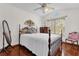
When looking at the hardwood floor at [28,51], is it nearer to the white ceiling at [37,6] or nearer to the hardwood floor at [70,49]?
the hardwood floor at [70,49]

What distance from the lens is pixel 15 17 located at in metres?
1.78

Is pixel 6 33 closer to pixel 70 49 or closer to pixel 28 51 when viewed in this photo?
pixel 28 51

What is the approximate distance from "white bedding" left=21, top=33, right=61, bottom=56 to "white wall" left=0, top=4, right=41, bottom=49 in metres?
0.14

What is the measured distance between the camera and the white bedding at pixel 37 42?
176 centimetres

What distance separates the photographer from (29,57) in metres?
1.84

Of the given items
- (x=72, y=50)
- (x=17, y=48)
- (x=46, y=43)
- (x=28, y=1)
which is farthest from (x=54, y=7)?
(x=17, y=48)

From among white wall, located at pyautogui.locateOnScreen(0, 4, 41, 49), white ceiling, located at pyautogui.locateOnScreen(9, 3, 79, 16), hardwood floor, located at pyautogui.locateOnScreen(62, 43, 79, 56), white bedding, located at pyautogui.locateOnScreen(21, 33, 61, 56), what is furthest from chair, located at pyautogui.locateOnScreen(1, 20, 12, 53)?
hardwood floor, located at pyautogui.locateOnScreen(62, 43, 79, 56)

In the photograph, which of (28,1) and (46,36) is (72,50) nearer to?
(46,36)

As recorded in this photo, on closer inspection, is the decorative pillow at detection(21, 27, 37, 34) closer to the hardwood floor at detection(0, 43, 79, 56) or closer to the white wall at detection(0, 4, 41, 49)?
the white wall at detection(0, 4, 41, 49)

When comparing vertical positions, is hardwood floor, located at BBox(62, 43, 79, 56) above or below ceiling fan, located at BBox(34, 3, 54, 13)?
below

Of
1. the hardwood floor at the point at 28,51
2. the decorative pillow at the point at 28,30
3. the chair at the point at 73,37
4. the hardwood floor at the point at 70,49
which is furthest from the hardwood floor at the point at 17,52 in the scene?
the chair at the point at 73,37

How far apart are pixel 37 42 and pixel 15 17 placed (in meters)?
0.50

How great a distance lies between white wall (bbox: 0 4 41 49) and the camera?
1.76m

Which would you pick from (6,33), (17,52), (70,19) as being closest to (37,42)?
(17,52)
